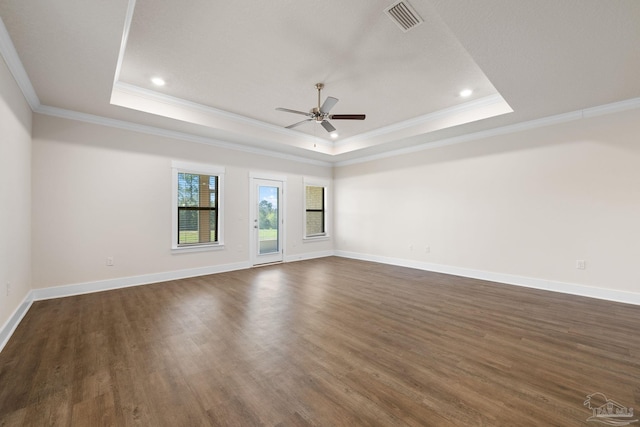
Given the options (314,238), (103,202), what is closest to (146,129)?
(103,202)

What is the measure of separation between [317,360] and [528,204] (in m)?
4.51

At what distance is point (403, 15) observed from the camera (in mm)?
2438

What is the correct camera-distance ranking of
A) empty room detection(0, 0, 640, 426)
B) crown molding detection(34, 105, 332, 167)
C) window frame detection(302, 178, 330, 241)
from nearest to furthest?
empty room detection(0, 0, 640, 426), crown molding detection(34, 105, 332, 167), window frame detection(302, 178, 330, 241)

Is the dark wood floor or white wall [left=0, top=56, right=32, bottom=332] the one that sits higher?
white wall [left=0, top=56, right=32, bottom=332]

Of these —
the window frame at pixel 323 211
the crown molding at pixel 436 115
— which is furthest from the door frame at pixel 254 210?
the crown molding at pixel 436 115

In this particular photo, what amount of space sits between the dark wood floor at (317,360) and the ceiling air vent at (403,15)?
3.09 m

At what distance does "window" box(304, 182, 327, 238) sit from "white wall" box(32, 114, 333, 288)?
2.43m

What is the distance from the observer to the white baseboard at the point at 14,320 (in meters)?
2.51

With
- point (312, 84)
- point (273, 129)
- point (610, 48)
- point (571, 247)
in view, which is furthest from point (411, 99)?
point (571, 247)

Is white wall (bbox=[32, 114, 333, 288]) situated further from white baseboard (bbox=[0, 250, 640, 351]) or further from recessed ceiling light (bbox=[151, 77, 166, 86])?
recessed ceiling light (bbox=[151, 77, 166, 86])

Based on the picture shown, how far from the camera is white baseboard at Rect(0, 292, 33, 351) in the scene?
2507mm

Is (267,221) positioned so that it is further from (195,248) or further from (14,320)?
(14,320)

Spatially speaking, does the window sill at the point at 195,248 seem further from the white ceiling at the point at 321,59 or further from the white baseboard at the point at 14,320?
the white ceiling at the point at 321,59

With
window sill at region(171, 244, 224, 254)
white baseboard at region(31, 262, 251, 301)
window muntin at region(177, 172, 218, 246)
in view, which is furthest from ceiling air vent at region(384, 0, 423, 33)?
white baseboard at region(31, 262, 251, 301)
